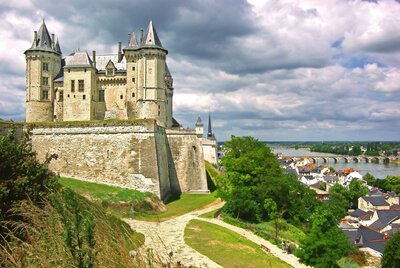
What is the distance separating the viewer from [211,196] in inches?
1391

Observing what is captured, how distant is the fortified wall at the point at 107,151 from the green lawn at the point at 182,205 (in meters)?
1.49

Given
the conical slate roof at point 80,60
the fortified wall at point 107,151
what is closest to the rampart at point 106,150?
the fortified wall at point 107,151

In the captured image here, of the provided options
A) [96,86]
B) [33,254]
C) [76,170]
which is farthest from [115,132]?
[33,254]

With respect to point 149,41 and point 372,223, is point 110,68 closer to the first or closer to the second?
point 149,41

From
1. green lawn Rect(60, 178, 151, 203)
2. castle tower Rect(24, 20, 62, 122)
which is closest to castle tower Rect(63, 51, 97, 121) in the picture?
castle tower Rect(24, 20, 62, 122)

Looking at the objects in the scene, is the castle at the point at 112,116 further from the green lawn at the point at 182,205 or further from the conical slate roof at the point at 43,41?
the green lawn at the point at 182,205

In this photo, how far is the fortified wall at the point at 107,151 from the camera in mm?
29844

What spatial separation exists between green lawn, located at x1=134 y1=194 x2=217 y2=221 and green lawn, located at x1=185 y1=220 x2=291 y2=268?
360 centimetres

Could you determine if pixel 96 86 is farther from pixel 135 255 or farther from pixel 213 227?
pixel 135 255

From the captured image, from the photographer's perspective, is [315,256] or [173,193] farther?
[173,193]

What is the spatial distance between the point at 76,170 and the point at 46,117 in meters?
13.0

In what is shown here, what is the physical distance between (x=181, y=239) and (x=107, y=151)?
44.6ft

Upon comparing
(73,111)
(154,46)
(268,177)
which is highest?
(154,46)

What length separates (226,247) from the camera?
61.7ft
